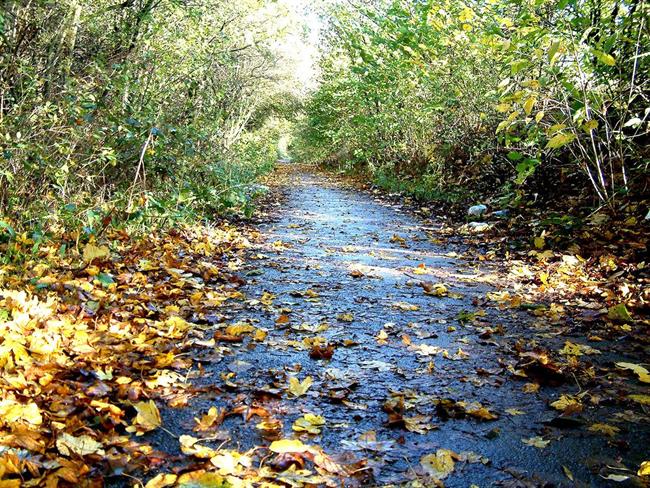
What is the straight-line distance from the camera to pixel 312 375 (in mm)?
3166

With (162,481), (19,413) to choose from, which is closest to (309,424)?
(162,481)

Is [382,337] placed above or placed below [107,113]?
below

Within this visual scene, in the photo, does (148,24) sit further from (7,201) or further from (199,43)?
(7,201)

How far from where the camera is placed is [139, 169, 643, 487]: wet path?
7.66ft

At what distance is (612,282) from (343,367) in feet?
10.1

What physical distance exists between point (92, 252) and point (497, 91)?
5.78m

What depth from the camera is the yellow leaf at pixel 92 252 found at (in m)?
4.60

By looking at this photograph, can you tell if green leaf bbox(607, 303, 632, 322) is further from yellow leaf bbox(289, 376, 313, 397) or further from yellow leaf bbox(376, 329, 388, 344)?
yellow leaf bbox(289, 376, 313, 397)

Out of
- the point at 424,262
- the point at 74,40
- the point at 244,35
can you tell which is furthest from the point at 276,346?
the point at 244,35

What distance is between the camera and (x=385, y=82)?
1590 centimetres

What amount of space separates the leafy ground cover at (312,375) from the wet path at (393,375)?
14mm

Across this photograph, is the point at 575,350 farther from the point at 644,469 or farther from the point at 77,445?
the point at 77,445

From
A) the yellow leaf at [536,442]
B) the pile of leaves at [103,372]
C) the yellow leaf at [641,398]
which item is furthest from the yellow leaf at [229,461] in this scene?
the yellow leaf at [641,398]

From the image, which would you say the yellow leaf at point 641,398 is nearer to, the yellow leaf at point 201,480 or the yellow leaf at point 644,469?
the yellow leaf at point 644,469
